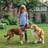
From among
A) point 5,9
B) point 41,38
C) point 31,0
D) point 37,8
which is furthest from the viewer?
point 37,8

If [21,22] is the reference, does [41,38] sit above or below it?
below

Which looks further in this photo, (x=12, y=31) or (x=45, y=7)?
(x=45, y=7)

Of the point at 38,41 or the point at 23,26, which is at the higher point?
the point at 23,26

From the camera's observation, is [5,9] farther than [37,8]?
No

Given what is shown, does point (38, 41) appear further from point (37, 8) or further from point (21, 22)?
point (37, 8)

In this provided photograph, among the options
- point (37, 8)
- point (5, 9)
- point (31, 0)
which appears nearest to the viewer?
point (5, 9)

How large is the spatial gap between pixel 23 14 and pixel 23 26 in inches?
23.2

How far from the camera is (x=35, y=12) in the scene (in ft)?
129

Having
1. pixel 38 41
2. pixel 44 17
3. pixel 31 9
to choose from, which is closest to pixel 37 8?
pixel 31 9

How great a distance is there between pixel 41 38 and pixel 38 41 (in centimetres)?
36

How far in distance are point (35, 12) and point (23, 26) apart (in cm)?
3070

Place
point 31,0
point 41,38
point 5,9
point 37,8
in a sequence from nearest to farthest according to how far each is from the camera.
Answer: point 41,38 < point 5,9 < point 31,0 < point 37,8

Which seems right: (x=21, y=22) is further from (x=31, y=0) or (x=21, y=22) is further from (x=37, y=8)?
(x=37, y=8)

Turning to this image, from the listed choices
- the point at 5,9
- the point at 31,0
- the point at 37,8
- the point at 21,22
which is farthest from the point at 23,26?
the point at 37,8
